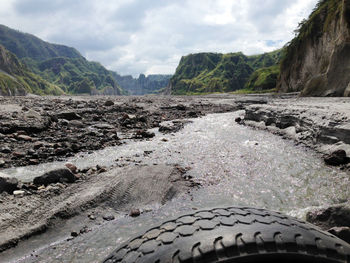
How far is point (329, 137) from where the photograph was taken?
21.4 ft

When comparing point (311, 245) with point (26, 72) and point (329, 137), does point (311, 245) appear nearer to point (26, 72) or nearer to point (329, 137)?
point (329, 137)

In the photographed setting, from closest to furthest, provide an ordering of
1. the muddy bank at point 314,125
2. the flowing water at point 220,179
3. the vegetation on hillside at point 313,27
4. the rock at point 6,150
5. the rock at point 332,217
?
1. the rock at point 332,217
2. the flowing water at point 220,179
3. the muddy bank at point 314,125
4. the rock at point 6,150
5. the vegetation on hillside at point 313,27

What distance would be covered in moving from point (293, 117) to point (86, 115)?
35.5 ft

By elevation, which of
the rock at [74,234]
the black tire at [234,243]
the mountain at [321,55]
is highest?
the mountain at [321,55]

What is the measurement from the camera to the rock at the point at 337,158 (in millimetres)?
5430

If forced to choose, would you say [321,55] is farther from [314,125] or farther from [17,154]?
[17,154]

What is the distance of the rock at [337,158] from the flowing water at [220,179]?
0.76 feet

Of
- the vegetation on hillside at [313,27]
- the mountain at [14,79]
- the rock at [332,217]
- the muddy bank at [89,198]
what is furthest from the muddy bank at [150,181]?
the mountain at [14,79]

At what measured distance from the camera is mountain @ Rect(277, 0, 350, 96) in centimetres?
1992

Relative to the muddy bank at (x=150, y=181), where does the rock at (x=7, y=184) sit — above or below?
above

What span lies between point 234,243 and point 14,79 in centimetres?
19618

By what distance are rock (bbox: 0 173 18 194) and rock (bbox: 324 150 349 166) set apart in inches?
277

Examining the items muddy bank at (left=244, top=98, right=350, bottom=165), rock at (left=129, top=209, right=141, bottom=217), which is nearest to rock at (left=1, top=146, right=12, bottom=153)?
rock at (left=129, top=209, right=141, bottom=217)

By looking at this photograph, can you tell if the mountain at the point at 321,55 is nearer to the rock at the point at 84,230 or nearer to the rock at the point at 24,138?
the rock at the point at 84,230
